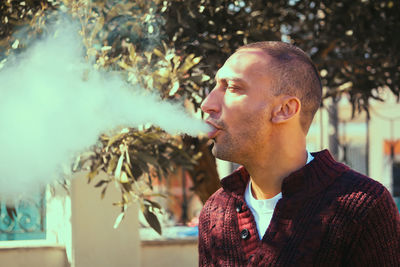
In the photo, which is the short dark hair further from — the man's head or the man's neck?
the man's neck

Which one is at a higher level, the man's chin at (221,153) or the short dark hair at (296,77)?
the short dark hair at (296,77)

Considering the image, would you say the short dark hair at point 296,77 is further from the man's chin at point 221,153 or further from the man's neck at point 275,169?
the man's chin at point 221,153

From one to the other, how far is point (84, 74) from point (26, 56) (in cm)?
40

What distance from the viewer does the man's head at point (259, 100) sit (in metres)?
2.17

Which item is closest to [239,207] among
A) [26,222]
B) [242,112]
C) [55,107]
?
[242,112]

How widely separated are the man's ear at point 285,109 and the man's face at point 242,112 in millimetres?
20

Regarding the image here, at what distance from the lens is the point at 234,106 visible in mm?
2174

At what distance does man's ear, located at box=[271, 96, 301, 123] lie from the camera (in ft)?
7.16

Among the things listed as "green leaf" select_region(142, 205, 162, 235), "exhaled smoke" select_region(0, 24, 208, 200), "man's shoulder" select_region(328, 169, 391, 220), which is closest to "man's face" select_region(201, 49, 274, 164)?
"man's shoulder" select_region(328, 169, 391, 220)

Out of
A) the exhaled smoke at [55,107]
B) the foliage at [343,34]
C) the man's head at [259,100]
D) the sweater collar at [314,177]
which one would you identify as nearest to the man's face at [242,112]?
the man's head at [259,100]

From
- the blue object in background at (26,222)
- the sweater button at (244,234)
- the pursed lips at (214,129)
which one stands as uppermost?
the pursed lips at (214,129)

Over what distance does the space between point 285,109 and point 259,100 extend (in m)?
0.09

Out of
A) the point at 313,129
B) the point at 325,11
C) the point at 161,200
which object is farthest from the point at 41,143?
the point at 313,129

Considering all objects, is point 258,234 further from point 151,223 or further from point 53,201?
point 53,201
